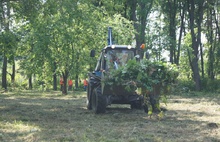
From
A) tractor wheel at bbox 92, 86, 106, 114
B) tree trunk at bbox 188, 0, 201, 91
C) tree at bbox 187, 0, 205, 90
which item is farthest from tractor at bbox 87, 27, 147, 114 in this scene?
tree at bbox 187, 0, 205, 90

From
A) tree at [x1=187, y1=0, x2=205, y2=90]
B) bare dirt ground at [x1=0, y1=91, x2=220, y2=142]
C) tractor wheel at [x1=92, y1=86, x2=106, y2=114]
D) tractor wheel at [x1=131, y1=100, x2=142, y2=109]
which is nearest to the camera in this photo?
bare dirt ground at [x1=0, y1=91, x2=220, y2=142]

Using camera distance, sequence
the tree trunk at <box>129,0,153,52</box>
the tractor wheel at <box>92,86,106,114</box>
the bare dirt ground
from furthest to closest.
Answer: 1. the tree trunk at <box>129,0,153,52</box>
2. the tractor wheel at <box>92,86,106,114</box>
3. the bare dirt ground

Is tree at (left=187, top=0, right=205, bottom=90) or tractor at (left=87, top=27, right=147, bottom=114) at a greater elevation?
tree at (left=187, top=0, right=205, bottom=90)

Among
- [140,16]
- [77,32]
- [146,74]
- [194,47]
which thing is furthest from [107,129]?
[194,47]

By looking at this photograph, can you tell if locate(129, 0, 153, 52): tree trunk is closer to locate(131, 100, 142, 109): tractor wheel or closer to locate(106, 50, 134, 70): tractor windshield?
locate(131, 100, 142, 109): tractor wheel

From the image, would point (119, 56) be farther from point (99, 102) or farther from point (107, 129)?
point (107, 129)

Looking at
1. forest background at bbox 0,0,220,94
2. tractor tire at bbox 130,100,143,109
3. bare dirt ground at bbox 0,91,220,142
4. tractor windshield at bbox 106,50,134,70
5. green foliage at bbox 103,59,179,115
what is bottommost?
bare dirt ground at bbox 0,91,220,142

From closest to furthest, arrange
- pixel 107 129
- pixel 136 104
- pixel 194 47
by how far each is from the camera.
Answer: pixel 107 129 < pixel 136 104 < pixel 194 47

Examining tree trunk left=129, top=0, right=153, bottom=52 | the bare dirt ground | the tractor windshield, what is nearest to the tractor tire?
the tractor windshield

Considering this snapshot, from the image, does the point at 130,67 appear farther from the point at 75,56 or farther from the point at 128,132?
the point at 75,56

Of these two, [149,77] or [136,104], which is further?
[136,104]

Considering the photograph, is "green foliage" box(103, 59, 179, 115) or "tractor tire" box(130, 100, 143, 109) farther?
"tractor tire" box(130, 100, 143, 109)

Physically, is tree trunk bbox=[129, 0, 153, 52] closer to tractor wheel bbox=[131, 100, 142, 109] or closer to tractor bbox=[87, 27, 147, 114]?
tractor wheel bbox=[131, 100, 142, 109]

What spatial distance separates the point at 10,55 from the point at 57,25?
6338mm
